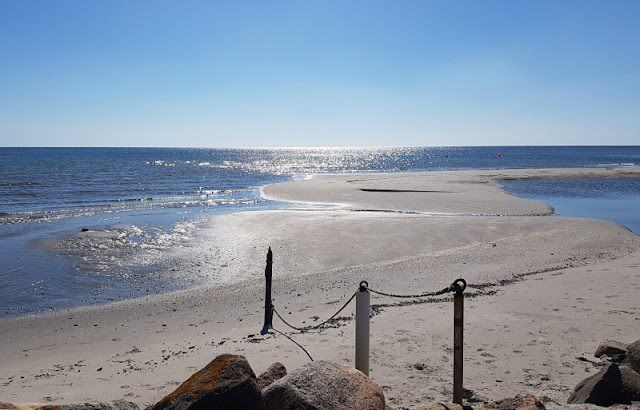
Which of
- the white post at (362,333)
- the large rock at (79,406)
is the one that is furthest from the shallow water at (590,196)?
the large rock at (79,406)

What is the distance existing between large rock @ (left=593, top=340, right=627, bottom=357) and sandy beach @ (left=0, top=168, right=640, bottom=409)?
16 cm

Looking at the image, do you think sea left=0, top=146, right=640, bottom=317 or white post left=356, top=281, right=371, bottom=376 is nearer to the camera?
white post left=356, top=281, right=371, bottom=376

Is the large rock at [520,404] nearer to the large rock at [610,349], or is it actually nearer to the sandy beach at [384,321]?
the sandy beach at [384,321]

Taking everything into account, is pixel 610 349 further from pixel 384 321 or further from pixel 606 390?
pixel 384 321

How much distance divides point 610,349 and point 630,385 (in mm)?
1551

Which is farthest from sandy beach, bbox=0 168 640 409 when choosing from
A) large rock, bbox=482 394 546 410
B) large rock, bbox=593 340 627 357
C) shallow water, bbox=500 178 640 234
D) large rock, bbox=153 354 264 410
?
shallow water, bbox=500 178 640 234

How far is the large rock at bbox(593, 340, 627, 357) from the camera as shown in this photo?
Result: 6.45m

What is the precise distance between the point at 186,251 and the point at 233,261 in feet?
7.68

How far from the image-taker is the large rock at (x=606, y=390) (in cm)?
499

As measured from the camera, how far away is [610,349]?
6500 mm

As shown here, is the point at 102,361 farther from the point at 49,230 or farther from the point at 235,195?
the point at 235,195

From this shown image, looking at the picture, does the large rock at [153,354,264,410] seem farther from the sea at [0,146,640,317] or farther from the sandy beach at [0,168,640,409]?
the sea at [0,146,640,317]

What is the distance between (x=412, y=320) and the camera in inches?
332

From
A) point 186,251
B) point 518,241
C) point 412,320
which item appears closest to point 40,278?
point 186,251
